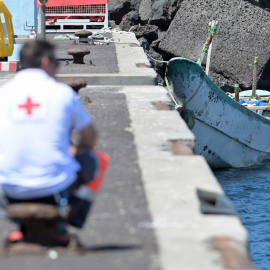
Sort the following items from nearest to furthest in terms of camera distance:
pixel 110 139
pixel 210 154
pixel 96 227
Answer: pixel 96 227 < pixel 110 139 < pixel 210 154

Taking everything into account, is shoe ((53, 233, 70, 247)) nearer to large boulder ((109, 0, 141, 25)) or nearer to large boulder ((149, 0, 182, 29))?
large boulder ((149, 0, 182, 29))

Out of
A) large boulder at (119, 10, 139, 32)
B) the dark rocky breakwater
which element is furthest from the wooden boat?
large boulder at (119, 10, 139, 32)

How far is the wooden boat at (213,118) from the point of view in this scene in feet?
57.2

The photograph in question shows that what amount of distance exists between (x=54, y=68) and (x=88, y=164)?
24.4 inches

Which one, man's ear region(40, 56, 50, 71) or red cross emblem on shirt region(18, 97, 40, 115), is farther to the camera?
man's ear region(40, 56, 50, 71)

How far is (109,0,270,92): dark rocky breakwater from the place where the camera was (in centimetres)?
2695

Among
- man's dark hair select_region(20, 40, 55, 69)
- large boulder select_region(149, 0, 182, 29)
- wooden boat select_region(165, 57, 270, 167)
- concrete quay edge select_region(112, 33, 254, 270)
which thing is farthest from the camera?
large boulder select_region(149, 0, 182, 29)

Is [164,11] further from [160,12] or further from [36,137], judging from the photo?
[36,137]

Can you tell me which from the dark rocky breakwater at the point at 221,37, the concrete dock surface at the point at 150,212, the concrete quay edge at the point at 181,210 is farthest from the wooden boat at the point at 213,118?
the concrete quay edge at the point at 181,210

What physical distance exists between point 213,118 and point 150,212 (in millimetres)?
13026

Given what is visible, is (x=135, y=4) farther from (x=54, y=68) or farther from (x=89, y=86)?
(x=54, y=68)

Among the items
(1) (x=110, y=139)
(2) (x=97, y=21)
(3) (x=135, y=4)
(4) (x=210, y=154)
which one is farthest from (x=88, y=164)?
(3) (x=135, y=4)

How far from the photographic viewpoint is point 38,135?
4305 mm

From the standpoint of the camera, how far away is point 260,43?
Result: 27.1 meters
